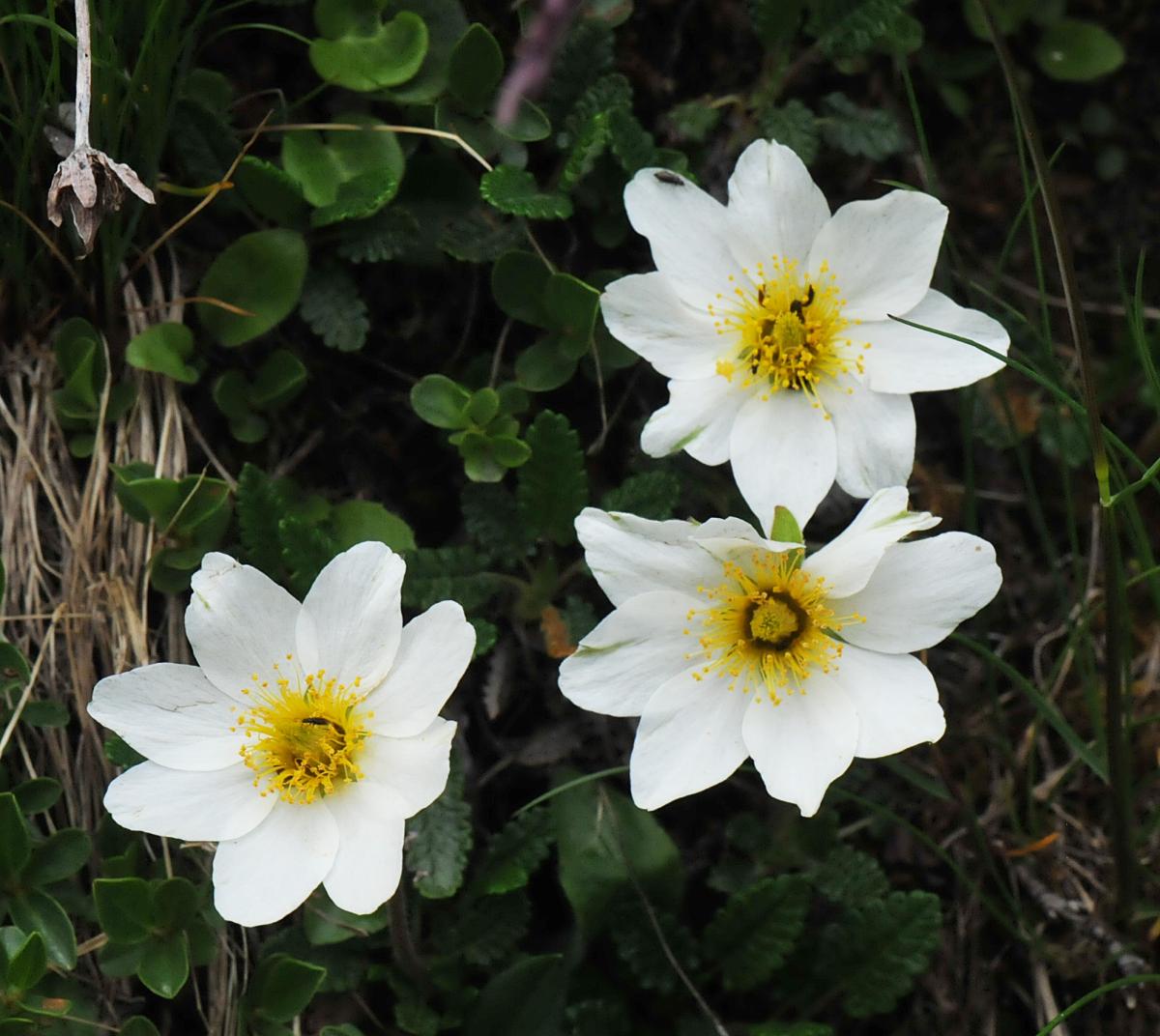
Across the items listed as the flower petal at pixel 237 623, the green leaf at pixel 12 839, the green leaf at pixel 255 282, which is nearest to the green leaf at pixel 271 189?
the green leaf at pixel 255 282

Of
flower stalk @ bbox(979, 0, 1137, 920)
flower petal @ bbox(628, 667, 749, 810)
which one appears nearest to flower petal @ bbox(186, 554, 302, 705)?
flower petal @ bbox(628, 667, 749, 810)

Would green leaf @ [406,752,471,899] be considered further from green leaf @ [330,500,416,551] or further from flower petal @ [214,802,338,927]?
green leaf @ [330,500,416,551]

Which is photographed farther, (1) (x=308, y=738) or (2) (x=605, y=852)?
(2) (x=605, y=852)

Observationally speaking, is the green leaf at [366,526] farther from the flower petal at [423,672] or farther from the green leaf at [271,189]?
the green leaf at [271,189]

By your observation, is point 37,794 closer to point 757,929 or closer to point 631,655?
point 631,655

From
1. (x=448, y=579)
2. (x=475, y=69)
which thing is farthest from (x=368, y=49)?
(x=448, y=579)


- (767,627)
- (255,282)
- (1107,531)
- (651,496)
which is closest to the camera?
(1107,531)
